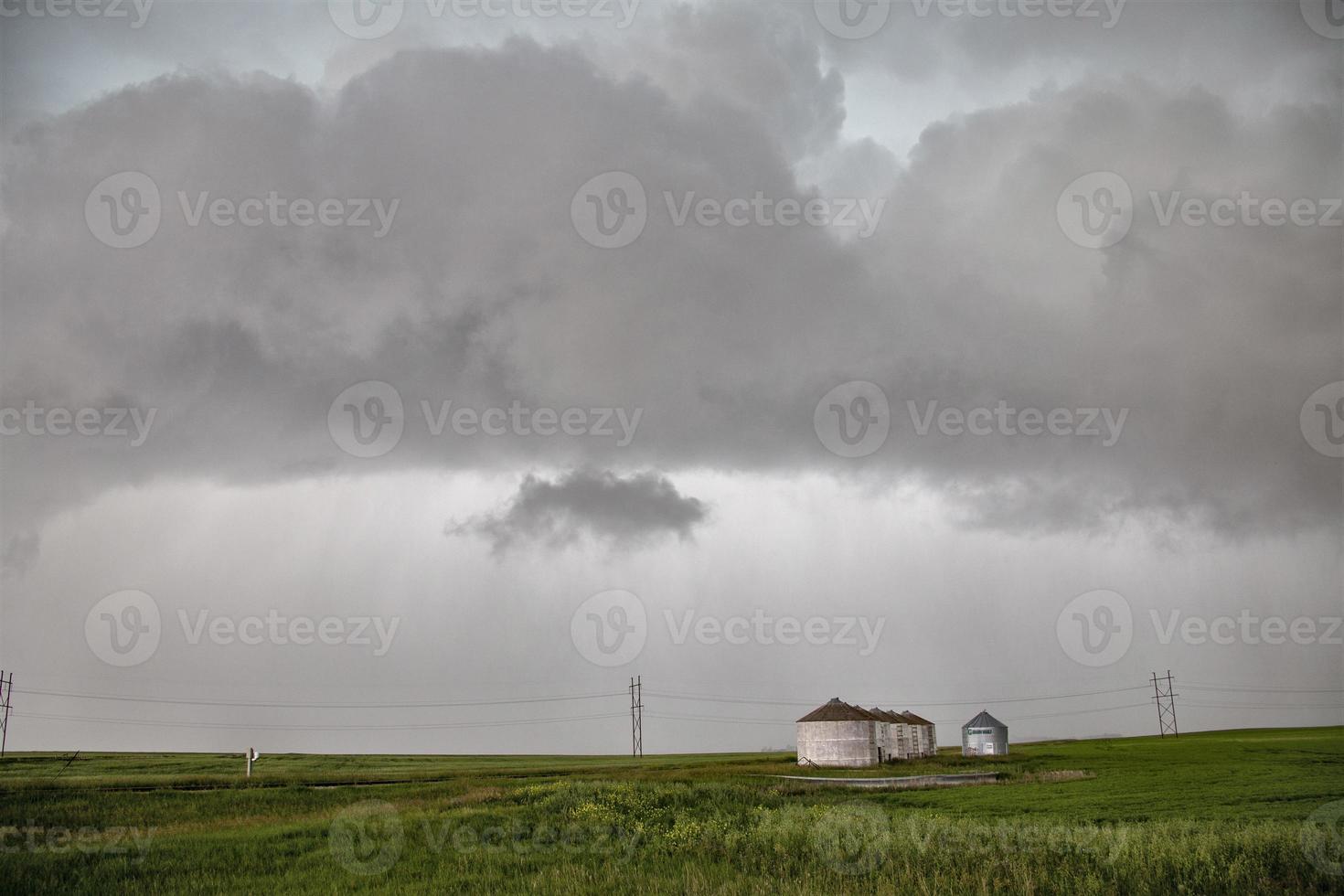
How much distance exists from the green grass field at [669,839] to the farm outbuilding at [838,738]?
1267 inches

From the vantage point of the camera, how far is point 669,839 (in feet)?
87.1

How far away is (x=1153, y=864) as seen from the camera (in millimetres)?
20438

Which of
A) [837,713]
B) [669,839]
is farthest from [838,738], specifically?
[669,839]

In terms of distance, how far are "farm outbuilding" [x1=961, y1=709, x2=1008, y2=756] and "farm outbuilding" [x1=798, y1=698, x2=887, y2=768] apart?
54.1 feet

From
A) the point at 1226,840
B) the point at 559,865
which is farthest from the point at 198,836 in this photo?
the point at 1226,840

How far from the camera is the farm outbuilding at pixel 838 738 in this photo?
270 feet

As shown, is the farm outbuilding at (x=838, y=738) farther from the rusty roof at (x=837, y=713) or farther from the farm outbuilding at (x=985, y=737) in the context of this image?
the farm outbuilding at (x=985, y=737)

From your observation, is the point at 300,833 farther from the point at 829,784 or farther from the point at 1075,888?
the point at 829,784

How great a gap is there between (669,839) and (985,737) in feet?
269

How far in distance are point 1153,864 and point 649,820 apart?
16777mm

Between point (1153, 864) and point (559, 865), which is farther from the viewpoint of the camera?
point (559, 865)

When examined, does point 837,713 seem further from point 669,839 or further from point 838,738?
point 669,839

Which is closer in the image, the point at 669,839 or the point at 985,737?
the point at 669,839

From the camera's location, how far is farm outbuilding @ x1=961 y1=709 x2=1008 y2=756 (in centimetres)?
9644
